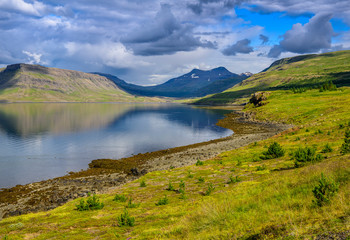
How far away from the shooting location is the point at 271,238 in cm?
770

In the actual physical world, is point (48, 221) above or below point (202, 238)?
below

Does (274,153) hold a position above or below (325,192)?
below

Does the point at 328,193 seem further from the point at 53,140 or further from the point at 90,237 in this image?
the point at 53,140

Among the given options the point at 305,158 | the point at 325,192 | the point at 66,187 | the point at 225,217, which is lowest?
the point at 66,187

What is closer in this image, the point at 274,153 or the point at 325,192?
the point at 325,192

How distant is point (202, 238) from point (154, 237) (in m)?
3.12

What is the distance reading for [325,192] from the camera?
33.1 ft

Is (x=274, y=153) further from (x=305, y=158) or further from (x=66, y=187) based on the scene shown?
(x=66, y=187)

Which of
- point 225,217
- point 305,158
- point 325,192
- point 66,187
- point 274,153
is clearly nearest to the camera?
point 325,192

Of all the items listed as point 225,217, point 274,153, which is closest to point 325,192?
point 225,217

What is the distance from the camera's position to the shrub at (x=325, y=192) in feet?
31.9

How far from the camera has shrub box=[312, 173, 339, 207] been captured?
31.9 ft

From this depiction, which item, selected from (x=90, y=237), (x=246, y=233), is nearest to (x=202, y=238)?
(x=246, y=233)

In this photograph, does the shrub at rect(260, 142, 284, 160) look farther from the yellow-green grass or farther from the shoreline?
the shoreline
